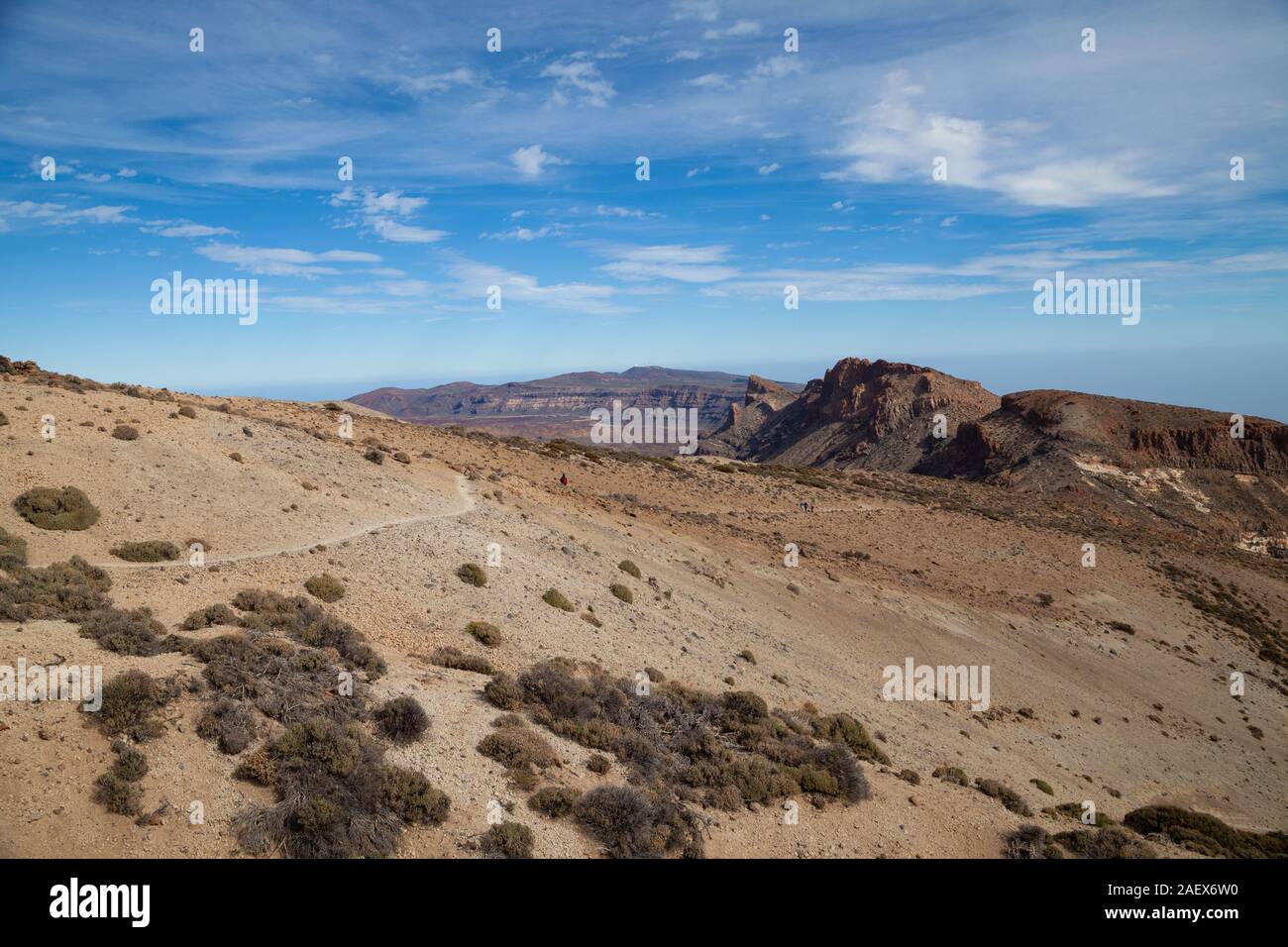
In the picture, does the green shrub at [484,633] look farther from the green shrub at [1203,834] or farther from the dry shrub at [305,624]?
the green shrub at [1203,834]

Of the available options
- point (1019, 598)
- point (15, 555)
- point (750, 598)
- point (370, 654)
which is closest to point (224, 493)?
point (15, 555)

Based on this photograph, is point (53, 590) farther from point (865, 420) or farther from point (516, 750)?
point (865, 420)

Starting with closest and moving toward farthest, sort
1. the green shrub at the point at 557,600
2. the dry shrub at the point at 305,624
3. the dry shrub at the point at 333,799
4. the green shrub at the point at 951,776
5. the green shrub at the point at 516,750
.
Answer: the dry shrub at the point at 333,799, the green shrub at the point at 516,750, the dry shrub at the point at 305,624, the green shrub at the point at 951,776, the green shrub at the point at 557,600

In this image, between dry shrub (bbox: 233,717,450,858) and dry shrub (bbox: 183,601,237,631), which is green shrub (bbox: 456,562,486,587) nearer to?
dry shrub (bbox: 183,601,237,631)

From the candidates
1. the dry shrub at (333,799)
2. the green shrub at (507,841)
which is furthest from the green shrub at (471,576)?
the green shrub at (507,841)

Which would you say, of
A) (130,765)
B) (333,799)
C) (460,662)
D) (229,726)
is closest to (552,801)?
(333,799)
